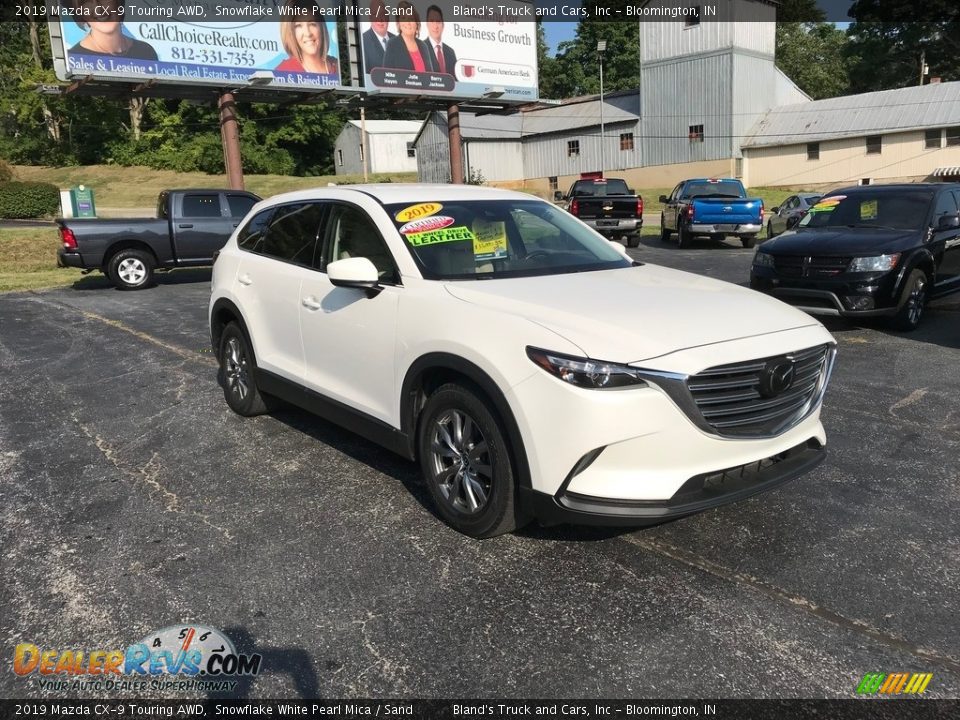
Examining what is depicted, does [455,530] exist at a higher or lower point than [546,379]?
lower

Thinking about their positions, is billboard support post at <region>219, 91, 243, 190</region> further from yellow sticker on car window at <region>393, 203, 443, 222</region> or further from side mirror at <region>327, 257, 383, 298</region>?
side mirror at <region>327, 257, 383, 298</region>

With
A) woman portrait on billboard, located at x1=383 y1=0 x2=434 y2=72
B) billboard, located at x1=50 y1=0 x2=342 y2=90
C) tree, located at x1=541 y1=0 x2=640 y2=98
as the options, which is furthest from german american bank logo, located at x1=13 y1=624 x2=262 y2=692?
tree, located at x1=541 y1=0 x2=640 y2=98

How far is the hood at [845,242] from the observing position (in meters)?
8.33

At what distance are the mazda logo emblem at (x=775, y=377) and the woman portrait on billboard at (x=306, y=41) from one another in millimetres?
23711

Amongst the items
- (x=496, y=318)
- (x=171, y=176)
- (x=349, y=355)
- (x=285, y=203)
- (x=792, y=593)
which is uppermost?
(x=171, y=176)

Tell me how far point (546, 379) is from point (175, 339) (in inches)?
282

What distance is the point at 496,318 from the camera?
11.4 feet

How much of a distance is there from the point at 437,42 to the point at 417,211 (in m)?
25.7

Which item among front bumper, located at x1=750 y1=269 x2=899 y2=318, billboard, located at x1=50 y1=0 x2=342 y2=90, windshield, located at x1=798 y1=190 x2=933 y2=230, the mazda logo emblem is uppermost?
billboard, located at x1=50 y1=0 x2=342 y2=90

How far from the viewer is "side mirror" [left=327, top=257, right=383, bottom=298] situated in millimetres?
4000

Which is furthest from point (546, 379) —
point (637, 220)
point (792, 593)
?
point (637, 220)

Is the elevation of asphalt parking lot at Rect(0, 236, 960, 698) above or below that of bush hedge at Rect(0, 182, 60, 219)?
below

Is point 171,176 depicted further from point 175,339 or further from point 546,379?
point 546,379

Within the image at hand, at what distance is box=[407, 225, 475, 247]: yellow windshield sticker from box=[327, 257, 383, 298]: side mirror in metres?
0.30
